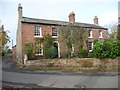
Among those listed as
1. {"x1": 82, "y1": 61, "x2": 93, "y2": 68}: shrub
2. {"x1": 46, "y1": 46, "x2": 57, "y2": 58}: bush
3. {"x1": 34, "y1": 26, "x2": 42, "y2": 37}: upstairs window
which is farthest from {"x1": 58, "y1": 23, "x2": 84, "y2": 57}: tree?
{"x1": 82, "y1": 61, "x2": 93, "y2": 68}: shrub

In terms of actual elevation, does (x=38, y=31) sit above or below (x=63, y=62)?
above

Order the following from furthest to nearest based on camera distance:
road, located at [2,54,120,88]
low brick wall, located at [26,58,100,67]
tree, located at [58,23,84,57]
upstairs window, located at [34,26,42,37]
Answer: upstairs window, located at [34,26,42,37] < tree, located at [58,23,84,57] < low brick wall, located at [26,58,100,67] < road, located at [2,54,120,88]

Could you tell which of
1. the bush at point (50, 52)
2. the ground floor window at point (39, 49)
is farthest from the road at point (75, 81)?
the ground floor window at point (39, 49)

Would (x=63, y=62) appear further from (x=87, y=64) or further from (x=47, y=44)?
(x=47, y=44)

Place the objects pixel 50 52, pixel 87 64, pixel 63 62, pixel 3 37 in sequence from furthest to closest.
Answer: pixel 3 37 → pixel 50 52 → pixel 63 62 → pixel 87 64

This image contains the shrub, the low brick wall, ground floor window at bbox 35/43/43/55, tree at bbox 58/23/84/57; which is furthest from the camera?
ground floor window at bbox 35/43/43/55

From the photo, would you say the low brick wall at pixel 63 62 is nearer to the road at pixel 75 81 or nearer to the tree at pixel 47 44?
the tree at pixel 47 44

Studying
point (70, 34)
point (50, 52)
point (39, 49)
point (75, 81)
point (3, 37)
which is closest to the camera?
point (75, 81)

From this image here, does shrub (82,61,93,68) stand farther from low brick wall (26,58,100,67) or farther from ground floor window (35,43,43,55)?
ground floor window (35,43,43,55)

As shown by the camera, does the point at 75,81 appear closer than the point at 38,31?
Yes

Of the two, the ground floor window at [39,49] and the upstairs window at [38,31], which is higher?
the upstairs window at [38,31]

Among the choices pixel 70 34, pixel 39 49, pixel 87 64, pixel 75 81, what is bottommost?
pixel 75 81

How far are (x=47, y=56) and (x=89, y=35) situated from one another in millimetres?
11531

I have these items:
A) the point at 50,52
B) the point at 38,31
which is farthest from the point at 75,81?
the point at 38,31
